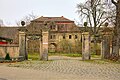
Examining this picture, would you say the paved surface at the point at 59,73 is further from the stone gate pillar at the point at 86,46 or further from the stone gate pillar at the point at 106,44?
the stone gate pillar at the point at 106,44

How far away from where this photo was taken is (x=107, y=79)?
40.2ft

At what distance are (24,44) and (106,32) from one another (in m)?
10.4

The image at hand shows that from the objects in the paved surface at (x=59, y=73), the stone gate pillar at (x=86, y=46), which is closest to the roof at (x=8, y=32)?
the stone gate pillar at (x=86, y=46)

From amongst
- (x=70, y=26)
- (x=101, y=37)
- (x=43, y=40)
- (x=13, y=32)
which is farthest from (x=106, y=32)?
(x=13, y=32)

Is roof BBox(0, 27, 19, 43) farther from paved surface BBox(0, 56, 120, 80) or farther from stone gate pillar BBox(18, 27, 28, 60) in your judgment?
paved surface BBox(0, 56, 120, 80)

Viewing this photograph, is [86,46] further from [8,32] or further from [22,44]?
[8,32]

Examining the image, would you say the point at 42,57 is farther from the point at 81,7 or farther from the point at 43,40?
the point at 81,7

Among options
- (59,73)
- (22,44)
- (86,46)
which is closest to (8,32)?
(22,44)

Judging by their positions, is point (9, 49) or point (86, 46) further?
point (9, 49)

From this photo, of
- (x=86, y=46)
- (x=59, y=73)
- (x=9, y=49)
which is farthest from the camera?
(x=9, y=49)

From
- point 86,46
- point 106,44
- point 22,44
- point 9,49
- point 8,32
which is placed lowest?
point 9,49

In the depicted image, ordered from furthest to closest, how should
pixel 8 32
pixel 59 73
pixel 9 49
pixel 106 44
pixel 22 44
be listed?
pixel 8 32, pixel 9 49, pixel 106 44, pixel 22 44, pixel 59 73

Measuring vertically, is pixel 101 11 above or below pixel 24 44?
above

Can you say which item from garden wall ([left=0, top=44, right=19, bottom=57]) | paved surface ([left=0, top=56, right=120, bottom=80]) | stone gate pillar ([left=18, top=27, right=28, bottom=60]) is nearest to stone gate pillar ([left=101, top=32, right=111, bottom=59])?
stone gate pillar ([left=18, top=27, right=28, bottom=60])
